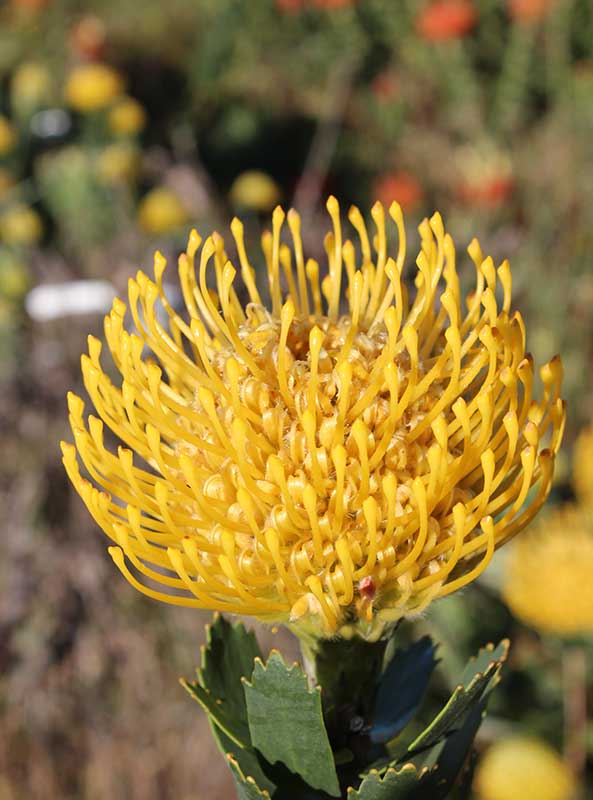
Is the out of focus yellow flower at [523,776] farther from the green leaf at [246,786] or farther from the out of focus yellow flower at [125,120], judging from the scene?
the out of focus yellow flower at [125,120]

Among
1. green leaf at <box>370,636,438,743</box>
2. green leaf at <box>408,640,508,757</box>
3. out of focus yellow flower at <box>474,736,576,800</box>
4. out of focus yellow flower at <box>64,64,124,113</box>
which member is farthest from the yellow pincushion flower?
out of focus yellow flower at <box>64,64,124,113</box>

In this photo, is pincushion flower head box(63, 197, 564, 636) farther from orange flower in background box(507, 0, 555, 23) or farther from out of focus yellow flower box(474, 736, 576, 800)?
orange flower in background box(507, 0, 555, 23)

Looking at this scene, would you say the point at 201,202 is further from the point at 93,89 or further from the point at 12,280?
the point at 12,280

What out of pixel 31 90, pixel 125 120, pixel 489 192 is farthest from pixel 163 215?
pixel 31 90

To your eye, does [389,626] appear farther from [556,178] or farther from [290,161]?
[290,161]

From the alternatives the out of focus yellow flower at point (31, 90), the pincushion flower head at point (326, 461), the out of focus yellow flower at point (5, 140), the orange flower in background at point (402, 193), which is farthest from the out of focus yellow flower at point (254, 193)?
the pincushion flower head at point (326, 461)

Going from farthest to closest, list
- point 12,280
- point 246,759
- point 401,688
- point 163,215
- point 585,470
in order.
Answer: point 163,215, point 12,280, point 585,470, point 401,688, point 246,759
